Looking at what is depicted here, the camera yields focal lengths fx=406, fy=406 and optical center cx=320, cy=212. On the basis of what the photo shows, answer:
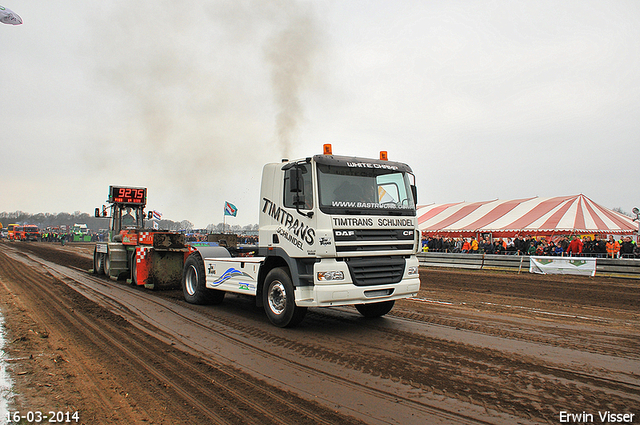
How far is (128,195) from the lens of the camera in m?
15.1

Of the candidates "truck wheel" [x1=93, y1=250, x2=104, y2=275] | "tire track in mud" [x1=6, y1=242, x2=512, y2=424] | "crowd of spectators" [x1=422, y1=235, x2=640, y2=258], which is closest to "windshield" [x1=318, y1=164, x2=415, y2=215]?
"tire track in mud" [x1=6, y1=242, x2=512, y2=424]

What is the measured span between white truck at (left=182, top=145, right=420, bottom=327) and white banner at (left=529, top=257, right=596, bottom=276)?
1162 centimetres

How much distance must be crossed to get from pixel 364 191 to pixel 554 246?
17.1 meters

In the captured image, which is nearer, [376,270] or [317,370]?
[317,370]

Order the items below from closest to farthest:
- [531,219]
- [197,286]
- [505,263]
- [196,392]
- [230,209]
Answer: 1. [196,392]
2. [197,286]
3. [230,209]
4. [505,263]
5. [531,219]

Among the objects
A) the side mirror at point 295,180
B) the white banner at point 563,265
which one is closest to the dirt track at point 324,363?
the side mirror at point 295,180

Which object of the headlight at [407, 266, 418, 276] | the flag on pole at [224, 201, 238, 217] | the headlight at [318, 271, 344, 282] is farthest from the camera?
the flag on pole at [224, 201, 238, 217]

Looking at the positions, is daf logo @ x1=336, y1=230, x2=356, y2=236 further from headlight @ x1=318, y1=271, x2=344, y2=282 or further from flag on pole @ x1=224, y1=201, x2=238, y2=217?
flag on pole @ x1=224, y1=201, x2=238, y2=217

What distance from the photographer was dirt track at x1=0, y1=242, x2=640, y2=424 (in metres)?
3.75

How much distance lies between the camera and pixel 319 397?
4035 mm

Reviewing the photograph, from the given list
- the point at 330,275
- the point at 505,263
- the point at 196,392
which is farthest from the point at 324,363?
the point at 505,263

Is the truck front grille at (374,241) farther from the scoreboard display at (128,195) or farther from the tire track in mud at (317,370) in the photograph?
the scoreboard display at (128,195)

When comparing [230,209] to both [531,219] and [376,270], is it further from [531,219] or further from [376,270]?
[531,219]

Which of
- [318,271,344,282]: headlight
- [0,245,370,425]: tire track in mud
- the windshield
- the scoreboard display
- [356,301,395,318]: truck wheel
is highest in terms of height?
the scoreboard display
